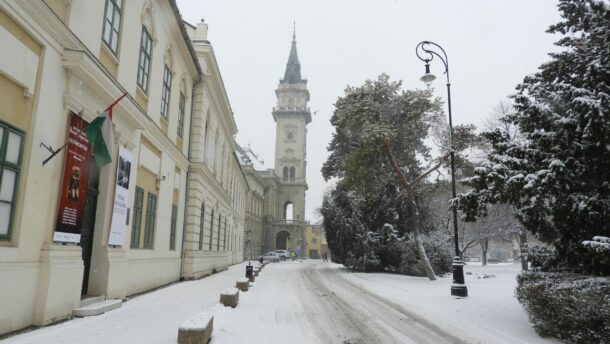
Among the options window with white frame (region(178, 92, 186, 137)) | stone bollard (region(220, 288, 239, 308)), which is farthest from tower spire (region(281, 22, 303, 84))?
stone bollard (region(220, 288, 239, 308))

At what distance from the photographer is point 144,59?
1298cm

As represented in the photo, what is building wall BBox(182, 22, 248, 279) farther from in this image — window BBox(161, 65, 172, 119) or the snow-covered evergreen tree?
the snow-covered evergreen tree

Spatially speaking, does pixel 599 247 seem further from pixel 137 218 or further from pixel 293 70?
pixel 293 70

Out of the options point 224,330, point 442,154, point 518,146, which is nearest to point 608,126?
point 518,146

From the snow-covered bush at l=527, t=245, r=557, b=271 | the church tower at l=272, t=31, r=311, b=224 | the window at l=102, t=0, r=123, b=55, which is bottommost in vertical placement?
the snow-covered bush at l=527, t=245, r=557, b=271

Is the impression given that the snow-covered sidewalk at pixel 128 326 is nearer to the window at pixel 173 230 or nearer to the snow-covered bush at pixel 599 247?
the window at pixel 173 230

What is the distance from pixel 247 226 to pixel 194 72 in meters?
42.5

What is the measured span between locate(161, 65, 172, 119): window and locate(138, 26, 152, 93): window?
178 centimetres

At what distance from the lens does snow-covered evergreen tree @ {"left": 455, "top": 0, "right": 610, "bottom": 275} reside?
7.38m

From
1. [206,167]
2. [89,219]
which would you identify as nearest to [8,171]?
[89,219]

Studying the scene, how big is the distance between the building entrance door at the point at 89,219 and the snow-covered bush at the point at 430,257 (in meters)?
20.2

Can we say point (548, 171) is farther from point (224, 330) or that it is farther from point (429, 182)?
point (429, 182)

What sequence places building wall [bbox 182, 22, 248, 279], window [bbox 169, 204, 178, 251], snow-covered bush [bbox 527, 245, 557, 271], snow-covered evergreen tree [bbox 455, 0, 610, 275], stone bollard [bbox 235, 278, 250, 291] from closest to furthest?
1. snow-covered evergreen tree [bbox 455, 0, 610, 275]
2. snow-covered bush [bbox 527, 245, 557, 271]
3. stone bollard [bbox 235, 278, 250, 291]
4. window [bbox 169, 204, 178, 251]
5. building wall [bbox 182, 22, 248, 279]

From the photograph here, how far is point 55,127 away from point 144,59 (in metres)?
5.83
